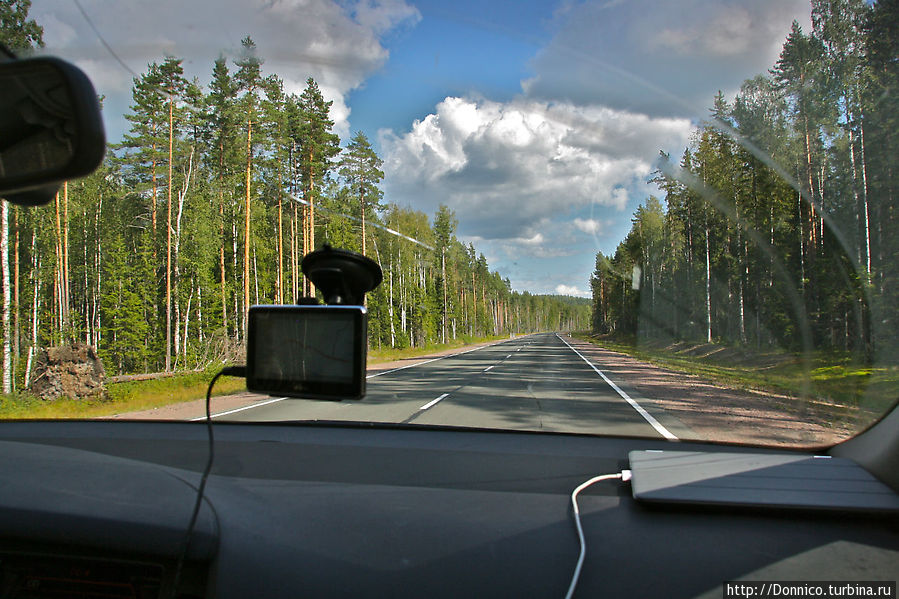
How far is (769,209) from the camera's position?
1906 cm

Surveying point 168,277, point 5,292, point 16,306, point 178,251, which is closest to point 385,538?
point 178,251

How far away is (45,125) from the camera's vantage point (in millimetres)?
1379

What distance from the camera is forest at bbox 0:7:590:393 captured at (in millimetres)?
4578

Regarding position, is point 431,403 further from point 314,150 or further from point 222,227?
point 314,150

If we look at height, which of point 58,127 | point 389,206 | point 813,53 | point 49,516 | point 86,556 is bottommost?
point 86,556

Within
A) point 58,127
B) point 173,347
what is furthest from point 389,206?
point 58,127

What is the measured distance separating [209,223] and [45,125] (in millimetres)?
5650

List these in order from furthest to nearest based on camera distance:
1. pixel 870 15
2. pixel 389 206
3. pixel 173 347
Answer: pixel 173 347 → pixel 389 206 → pixel 870 15

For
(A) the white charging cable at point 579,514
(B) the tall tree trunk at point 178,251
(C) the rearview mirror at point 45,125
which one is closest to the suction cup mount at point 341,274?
(C) the rearview mirror at point 45,125

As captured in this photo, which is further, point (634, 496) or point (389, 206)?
point (389, 206)

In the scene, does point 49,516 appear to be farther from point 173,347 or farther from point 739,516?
point 173,347

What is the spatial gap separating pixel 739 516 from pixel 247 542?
2.13 m

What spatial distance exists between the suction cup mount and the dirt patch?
3.38 meters

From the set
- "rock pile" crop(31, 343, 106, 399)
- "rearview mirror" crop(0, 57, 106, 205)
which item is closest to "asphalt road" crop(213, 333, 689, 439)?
"rock pile" crop(31, 343, 106, 399)
